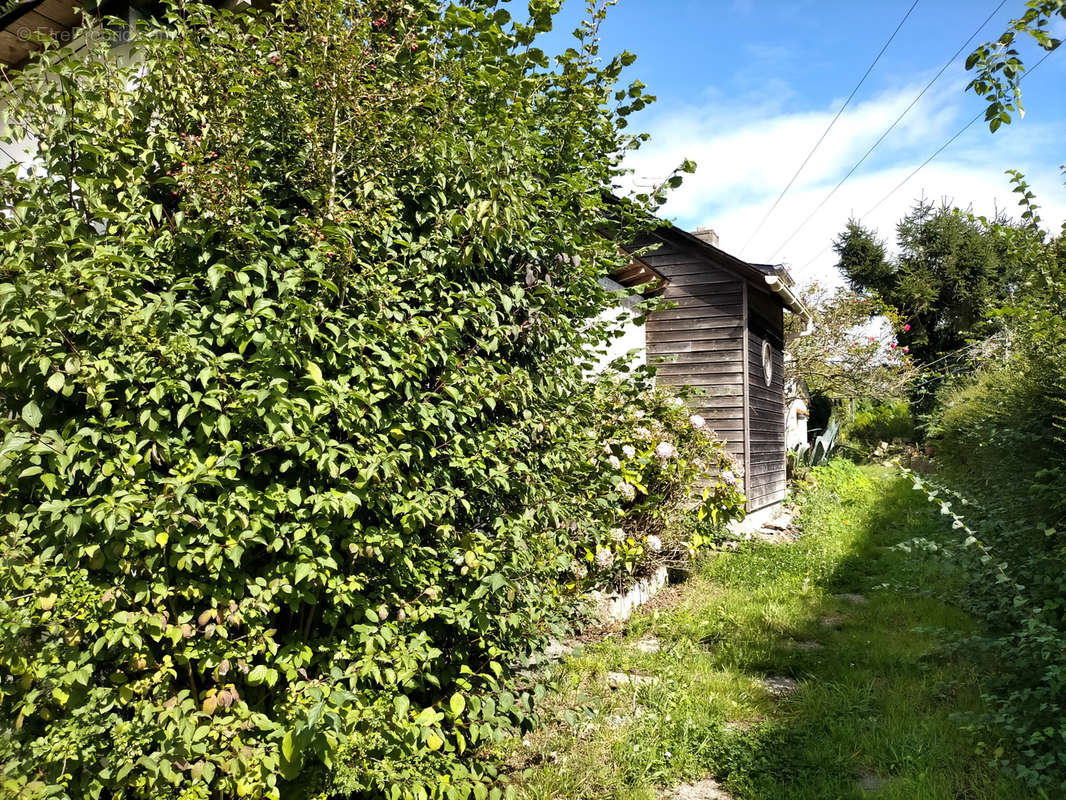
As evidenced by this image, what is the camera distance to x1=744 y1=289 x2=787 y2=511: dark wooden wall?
399 inches

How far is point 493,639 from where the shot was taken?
9.62 ft

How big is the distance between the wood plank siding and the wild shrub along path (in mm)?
3324

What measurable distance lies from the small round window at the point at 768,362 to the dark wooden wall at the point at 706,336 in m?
1.41

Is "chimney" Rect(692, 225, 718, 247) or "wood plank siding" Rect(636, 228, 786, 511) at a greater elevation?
"chimney" Rect(692, 225, 718, 247)

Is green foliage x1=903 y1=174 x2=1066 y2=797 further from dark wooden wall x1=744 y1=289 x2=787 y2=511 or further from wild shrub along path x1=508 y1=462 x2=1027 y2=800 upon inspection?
dark wooden wall x1=744 y1=289 x2=787 y2=511

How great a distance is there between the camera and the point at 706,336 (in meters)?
10.1

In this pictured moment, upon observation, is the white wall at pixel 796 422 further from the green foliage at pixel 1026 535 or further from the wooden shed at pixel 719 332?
the green foliage at pixel 1026 535

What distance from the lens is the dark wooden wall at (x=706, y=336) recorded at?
389 inches

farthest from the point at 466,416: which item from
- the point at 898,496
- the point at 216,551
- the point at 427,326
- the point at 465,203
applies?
the point at 898,496

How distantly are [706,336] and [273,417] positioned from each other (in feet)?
28.7

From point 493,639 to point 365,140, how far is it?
2243 mm

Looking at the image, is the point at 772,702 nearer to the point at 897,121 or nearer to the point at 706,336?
the point at 706,336

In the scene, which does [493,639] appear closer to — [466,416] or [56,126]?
[466,416]

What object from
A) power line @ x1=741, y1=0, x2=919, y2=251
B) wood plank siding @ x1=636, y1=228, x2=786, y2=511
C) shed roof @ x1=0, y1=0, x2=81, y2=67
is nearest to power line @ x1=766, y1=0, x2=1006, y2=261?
power line @ x1=741, y1=0, x2=919, y2=251
